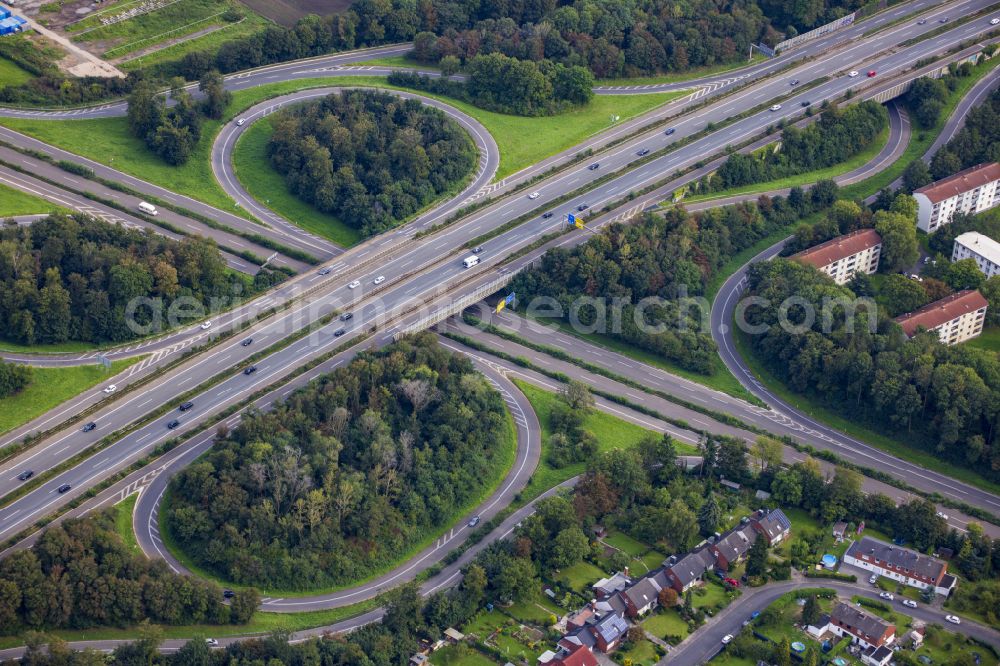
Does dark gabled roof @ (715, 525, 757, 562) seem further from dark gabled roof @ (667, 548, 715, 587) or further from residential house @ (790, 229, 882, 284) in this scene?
residential house @ (790, 229, 882, 284)

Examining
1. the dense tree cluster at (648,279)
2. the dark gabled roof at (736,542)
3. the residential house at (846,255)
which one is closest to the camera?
the dark gabled roof at (736,542)

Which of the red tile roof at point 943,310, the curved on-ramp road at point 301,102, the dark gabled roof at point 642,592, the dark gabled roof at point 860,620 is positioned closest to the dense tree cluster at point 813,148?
the curved on-ramp road at point 301,102

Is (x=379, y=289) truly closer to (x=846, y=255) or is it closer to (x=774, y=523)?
(x=774, y=523)

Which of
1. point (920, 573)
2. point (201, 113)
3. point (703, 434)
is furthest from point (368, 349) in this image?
point (920, 573)

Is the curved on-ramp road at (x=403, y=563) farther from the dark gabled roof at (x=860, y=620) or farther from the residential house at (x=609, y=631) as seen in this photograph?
the dark gabled roof at (x=860, y=620)

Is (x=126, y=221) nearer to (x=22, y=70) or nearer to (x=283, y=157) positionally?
(x=283, y=157)

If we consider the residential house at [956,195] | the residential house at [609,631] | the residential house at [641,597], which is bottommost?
the residential house at [609,631]
